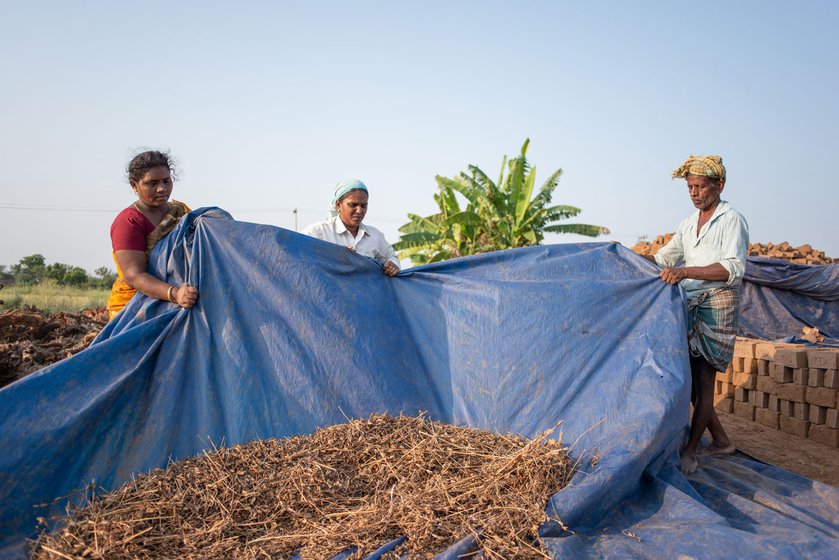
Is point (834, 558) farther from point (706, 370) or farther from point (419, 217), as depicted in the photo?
point (419, 217)

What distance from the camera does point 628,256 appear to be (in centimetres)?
→ 372

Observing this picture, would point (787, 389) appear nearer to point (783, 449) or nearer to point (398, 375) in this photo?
point (783, 449)

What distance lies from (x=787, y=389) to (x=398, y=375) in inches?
153

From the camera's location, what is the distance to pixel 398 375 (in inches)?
141

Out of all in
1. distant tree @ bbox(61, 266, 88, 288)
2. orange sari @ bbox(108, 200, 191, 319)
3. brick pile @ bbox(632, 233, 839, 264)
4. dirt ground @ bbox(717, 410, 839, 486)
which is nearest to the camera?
orange sari @ bbox(108, 200, 191, 319)

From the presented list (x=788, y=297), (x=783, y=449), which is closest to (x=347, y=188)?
(x=783, y=449)

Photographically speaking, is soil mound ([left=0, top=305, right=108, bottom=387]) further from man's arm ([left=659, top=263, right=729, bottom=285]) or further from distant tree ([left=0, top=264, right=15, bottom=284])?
distant tree ([left=0, top=264, right=15, bottom=284])

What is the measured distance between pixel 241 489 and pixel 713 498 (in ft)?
7.18

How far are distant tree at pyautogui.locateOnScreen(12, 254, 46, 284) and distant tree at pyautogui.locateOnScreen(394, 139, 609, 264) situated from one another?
20281 millimetres

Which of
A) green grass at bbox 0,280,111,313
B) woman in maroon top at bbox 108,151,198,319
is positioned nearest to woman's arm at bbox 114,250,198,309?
woman in maroon top at bbox 108,151,198,319

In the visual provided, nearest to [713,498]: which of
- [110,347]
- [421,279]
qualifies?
[421,279]

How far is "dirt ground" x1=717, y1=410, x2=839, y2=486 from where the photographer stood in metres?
4.54

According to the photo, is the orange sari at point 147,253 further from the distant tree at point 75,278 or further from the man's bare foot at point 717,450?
the distant tree at point 75,278

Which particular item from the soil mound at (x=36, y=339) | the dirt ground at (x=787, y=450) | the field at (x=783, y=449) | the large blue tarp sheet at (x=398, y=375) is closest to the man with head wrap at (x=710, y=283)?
the large blue tarp sheet at (x=398, y=375)
